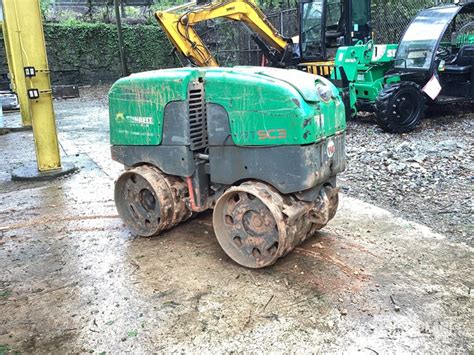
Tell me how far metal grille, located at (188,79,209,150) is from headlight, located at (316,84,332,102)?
79 centimetres

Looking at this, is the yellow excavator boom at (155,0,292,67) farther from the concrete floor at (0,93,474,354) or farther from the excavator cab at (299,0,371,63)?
the concrete floor at (0,93,474,354)

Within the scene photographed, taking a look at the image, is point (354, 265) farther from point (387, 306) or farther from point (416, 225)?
point (416, 225)

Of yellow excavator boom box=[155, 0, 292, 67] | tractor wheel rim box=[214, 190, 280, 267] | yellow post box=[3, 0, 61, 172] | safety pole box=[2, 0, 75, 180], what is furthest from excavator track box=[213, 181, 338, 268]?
yellow excavator boom box=[155, 0, 292, 67]

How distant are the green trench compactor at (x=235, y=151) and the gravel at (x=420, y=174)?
1.22 m

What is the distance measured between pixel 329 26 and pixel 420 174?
18.6ft

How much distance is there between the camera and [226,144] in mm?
3025

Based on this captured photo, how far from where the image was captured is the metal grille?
314cm

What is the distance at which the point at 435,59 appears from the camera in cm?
753

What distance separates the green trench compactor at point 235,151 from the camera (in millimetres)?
2770

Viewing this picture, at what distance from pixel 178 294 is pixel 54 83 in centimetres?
1936

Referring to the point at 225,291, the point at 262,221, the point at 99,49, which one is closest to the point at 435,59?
the point at 262,221

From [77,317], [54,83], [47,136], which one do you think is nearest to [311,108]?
[77,317]

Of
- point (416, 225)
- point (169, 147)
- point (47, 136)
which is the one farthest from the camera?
point (47, 136)

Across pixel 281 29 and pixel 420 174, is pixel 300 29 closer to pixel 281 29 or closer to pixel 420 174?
pixel 420 174
